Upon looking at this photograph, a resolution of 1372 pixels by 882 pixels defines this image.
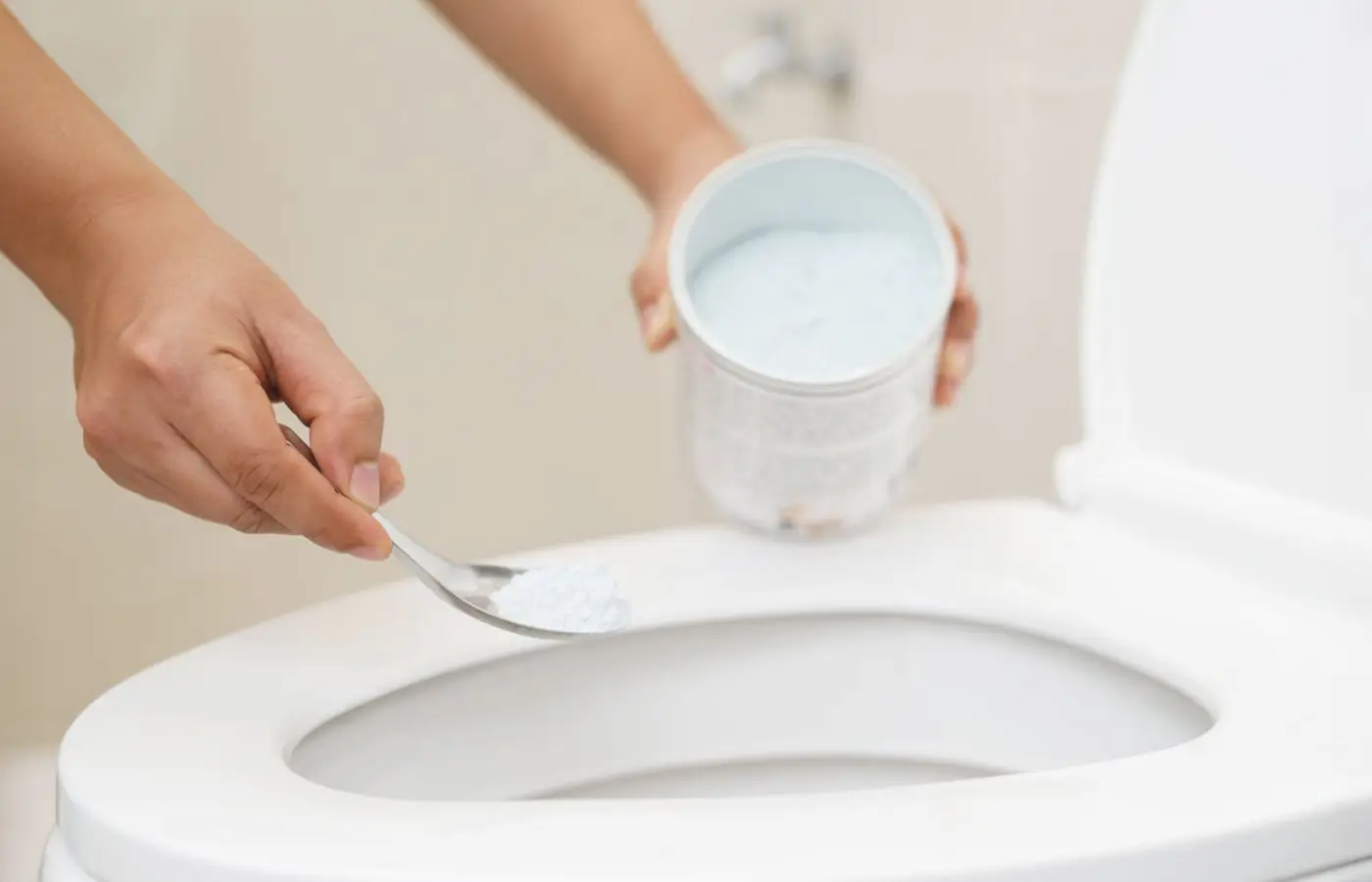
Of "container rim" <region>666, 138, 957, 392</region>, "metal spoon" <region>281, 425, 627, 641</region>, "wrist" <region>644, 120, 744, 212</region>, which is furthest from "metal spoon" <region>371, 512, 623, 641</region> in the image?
"wrist" <region>644, 120, 744, 212</region>

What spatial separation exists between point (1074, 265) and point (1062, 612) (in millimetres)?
414

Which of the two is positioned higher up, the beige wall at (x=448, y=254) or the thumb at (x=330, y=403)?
the beige wall at (x=448, y=254)

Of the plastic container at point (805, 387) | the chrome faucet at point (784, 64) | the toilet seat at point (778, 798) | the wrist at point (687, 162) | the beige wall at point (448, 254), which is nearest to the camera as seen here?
the toilet seat at point (778, 798)

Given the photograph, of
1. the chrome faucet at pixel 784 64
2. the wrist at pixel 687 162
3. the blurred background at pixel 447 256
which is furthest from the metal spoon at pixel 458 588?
the chrome faucet at pixel 784 64

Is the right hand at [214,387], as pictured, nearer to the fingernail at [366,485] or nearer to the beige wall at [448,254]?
the fingernail at [366,485]

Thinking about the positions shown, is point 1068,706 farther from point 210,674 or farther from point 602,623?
point 210,674

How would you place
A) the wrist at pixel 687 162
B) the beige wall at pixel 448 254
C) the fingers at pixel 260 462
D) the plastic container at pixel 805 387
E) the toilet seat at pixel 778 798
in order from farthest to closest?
the beige wall at pixel 448 254 → the wrist at pixel 687 162 → the plastic container at pixel 805 387 → the fingers at pixel 260 462 → the toilet seat at pixel 778 798

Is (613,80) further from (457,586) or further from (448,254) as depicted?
(448,254)

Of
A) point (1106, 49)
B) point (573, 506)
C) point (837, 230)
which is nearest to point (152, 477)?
point (837, 230)

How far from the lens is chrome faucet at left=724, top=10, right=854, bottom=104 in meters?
1.08

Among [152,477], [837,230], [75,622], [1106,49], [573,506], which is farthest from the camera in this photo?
[573,506]

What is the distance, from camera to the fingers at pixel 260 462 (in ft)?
1.42

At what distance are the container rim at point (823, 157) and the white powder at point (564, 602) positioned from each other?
95 mm

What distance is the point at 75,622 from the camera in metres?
1.01
